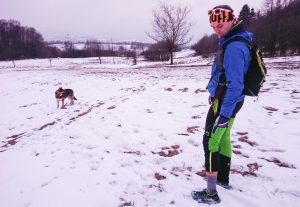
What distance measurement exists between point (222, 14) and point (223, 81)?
84 centimetres

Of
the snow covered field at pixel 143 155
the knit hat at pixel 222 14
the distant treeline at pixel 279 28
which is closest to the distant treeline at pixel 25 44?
the distant treeline at pixel 279 28

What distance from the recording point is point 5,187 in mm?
3922

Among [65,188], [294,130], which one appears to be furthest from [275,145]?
[65,188]

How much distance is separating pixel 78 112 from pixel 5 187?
522 centimetres

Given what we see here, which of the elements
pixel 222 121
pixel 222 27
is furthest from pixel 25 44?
pixel 222 121

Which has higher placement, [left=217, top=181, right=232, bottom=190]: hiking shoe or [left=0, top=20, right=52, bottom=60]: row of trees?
[left=0, top=20, right=52, bottom=60]: row of trees

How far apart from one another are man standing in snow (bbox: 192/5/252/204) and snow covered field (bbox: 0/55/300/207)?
2.17ft

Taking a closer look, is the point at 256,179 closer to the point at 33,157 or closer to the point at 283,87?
the point at 33,157

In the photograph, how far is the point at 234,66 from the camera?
2.57m

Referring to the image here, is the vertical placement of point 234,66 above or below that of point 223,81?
above

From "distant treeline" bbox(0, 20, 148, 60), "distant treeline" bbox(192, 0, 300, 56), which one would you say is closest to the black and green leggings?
"distant treeline" bbox(192, 0, 300, 56)

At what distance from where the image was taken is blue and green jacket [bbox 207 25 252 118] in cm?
257

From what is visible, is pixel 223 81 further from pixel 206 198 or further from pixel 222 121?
pixel 206 198

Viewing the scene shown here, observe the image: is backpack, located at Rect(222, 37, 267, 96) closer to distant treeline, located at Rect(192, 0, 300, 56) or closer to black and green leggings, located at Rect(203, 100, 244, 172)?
black and green leggings, located at Rect(203, 100, 244, 172)
